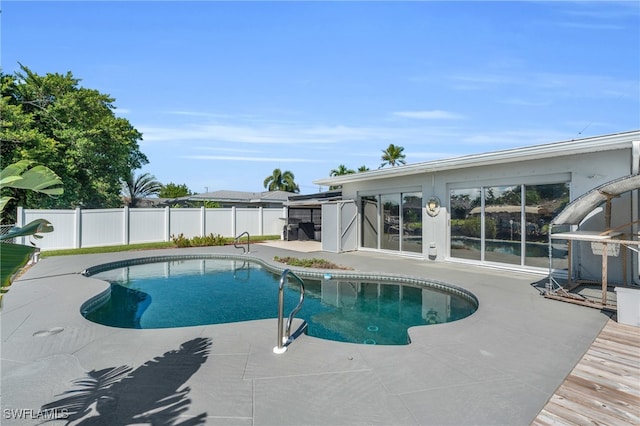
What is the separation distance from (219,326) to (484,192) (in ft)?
28.5

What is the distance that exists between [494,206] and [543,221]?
53.6 inches

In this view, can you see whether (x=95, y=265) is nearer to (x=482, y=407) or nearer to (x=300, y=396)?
(x=300, y=396)

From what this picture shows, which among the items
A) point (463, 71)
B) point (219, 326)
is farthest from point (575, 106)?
point (219, 326)

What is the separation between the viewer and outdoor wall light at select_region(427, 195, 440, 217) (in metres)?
11.2

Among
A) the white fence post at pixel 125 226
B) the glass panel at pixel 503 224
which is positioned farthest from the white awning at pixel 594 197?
→ the white fence post at pixel 125 226

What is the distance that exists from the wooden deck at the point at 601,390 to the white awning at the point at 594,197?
9.53 ft

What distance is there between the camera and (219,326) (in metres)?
5.12

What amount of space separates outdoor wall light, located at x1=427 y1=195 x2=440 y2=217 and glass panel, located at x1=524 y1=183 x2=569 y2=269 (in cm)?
275

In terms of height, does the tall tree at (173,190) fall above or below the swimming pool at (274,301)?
above

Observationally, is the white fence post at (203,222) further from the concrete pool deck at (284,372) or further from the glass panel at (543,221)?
the glass panel at (543,221)

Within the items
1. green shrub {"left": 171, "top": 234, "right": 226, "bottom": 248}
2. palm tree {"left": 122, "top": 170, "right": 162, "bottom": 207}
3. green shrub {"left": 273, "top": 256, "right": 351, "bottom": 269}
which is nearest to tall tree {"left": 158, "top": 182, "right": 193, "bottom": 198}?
palm tree {"left": 122, "top": 170, "right": 162, "bottom": 207}

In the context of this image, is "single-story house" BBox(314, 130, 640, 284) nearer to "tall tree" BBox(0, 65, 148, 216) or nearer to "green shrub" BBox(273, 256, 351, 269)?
"green shrub" BBox(273, 256, 351, 269)

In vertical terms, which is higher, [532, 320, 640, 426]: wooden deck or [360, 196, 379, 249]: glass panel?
[360, 196, 379, 249]: glass panel

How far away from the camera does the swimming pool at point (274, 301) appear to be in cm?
633
